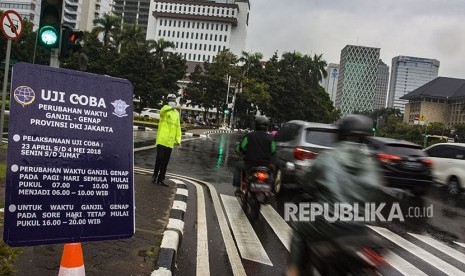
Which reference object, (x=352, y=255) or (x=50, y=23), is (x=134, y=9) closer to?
(x=50, y=23)

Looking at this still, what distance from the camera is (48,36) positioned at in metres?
7.25

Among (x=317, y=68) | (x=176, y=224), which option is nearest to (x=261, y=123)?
(x=176, y=224)

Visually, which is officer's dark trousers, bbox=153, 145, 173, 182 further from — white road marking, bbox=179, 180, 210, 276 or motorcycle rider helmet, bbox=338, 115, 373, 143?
motorcycle rider helmet, bbox=338, 115, 373, 143

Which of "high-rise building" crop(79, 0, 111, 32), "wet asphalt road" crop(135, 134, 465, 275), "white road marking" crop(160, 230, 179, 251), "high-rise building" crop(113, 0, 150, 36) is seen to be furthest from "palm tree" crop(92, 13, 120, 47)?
"high-rise building" crop(113, 0, 150, 36)

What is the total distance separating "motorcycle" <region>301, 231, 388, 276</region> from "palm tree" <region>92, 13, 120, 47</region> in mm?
58153

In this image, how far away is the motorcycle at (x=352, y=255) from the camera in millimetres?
2818

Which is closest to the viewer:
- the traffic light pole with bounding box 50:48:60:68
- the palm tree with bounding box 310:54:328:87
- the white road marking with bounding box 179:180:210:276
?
the white road marking with bounding box 179:180:210:276

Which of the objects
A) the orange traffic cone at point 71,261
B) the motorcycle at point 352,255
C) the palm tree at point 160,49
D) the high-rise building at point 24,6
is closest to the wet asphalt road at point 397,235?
the motorcycle at point 352,255

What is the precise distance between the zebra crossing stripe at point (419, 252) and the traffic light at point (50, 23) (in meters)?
6.17

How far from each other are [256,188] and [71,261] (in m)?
4.14

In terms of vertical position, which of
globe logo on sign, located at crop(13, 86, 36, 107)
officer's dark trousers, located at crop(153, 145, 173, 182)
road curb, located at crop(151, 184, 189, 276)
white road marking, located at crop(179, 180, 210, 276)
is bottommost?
white road marking, located at crop(179, 180, 210, 276)

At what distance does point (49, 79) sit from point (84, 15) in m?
136

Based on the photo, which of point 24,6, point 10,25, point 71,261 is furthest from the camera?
point 24,6

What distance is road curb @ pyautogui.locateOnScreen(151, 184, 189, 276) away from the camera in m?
4.40
